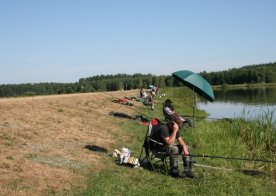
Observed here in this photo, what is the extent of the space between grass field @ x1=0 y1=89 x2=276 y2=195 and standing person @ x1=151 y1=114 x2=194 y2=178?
284mm

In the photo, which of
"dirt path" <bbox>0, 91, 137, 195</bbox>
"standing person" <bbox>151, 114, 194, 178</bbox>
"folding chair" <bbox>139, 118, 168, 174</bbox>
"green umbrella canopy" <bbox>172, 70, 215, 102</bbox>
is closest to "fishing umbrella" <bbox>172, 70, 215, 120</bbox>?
"green umbrella canopy" <bbox>172, 70, 215, 102</bbox>

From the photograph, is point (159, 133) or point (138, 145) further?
point (138, 145)

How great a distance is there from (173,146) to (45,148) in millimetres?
3448

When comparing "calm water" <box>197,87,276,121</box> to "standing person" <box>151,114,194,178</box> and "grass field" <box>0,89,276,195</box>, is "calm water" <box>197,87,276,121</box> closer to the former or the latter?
"grass field" <box>0,89,276,195</box>

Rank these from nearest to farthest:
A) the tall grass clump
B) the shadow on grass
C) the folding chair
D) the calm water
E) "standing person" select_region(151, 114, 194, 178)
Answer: "standing person" select_region(151, 114, 194, 178) < the folding chair < the shadow on grass < the tall grass clump < the calm water

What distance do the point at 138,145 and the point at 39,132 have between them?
321cm

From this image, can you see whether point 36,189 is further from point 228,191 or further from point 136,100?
point 136,100

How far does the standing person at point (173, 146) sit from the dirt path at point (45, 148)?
1640 mm

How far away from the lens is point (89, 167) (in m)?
9.39

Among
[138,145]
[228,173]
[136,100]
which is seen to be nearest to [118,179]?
[228,173]

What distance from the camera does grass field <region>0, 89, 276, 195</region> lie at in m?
7.92

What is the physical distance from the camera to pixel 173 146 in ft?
31.0

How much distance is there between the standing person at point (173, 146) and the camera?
9.38 metres

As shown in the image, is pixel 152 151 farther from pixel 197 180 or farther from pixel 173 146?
pixel 197 180
